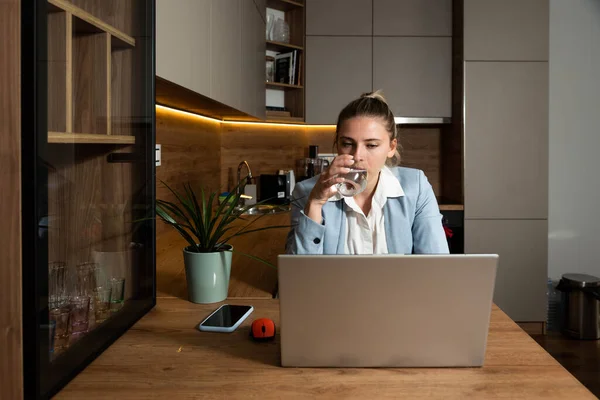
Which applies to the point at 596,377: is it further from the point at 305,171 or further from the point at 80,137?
the point at 80,137

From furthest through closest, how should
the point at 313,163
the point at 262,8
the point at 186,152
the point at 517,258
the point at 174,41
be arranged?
1. the point at 313,163
2. the point at 517,258
3. the point at 262,8
4. the point at 186,152
5. the point at 174,41

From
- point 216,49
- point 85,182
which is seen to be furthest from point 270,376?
point 216,49

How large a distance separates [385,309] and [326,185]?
0.64 m

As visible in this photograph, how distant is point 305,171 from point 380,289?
337 centimetres

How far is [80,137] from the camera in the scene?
1264mm

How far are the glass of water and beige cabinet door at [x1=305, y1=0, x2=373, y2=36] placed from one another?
278 centimetres

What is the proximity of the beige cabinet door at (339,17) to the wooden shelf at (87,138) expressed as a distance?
2795 mm

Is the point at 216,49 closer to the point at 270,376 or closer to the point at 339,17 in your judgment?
the point at 270,376

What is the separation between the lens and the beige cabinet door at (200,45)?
2100mm

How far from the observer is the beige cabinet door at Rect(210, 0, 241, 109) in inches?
96.1

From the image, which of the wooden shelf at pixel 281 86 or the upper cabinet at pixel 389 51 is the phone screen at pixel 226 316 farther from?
the upper cabinet at pixel 389 51

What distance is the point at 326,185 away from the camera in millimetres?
1696

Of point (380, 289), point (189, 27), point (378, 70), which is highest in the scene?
point (378, 70)

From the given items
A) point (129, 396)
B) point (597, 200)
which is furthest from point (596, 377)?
point (129, 396)
